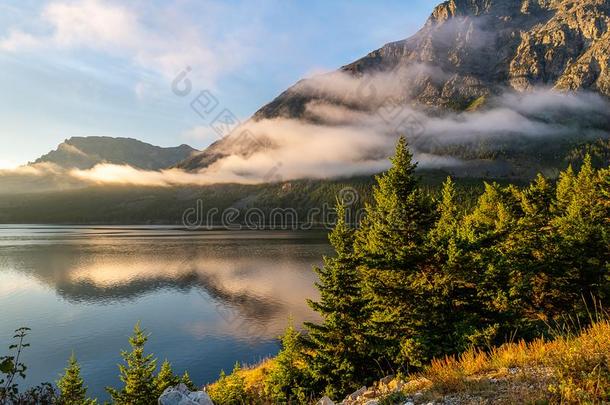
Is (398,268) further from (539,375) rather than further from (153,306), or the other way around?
(153,306)

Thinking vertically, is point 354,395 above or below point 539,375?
below

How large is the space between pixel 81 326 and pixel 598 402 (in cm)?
6563

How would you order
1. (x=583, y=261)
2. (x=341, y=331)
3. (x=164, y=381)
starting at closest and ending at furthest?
1. (x=341, y=331)
2. (x=164, y=381)
3. (x=583, y=261)

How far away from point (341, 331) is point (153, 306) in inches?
2337

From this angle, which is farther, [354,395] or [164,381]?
[164,381]

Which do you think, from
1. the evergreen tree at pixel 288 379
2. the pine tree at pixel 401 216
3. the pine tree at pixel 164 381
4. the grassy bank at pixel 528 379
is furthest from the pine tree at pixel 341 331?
the grassy bank at pixel 528 379

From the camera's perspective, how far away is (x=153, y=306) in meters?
70.2

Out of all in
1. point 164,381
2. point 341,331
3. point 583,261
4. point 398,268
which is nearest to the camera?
point 398,268

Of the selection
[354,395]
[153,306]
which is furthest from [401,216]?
[153,306]

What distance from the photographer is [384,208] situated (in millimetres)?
23453

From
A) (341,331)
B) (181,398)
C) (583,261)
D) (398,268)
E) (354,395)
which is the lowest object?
(341,331)

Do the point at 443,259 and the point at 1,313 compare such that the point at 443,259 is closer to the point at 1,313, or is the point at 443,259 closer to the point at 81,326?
the point at 81,326

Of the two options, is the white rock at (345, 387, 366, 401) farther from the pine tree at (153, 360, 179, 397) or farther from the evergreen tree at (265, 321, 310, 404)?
the pine tree at (153, 360, 179, 397)

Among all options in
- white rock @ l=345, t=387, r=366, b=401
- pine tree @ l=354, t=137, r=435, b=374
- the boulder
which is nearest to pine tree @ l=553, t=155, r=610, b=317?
pine tree @ l=354, t=137, r=435, b=374
